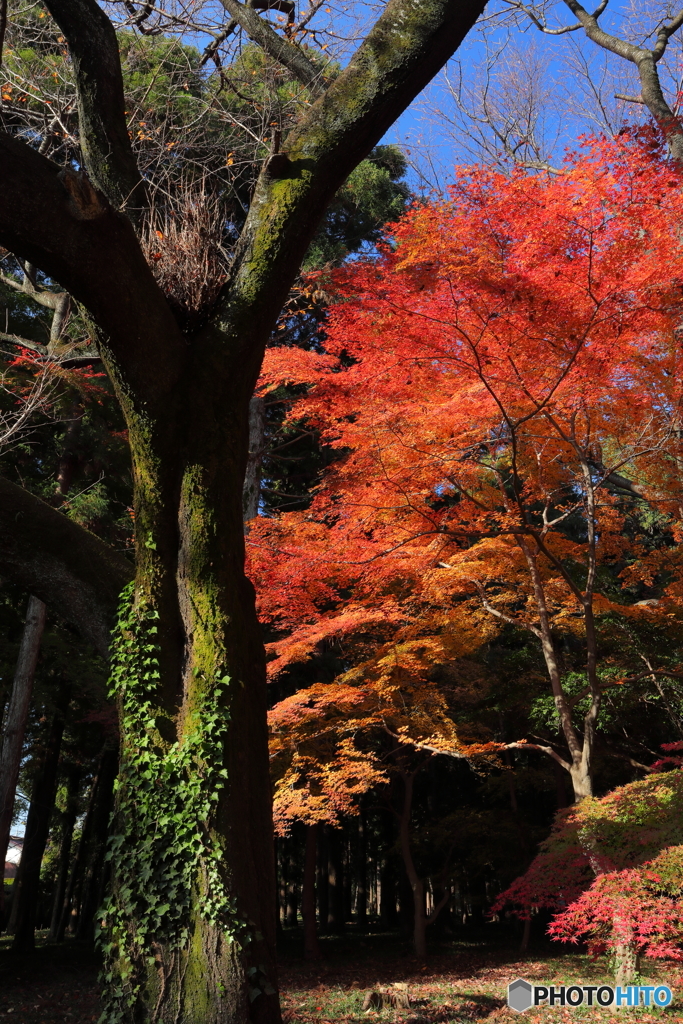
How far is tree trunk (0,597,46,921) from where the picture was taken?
10.0 m

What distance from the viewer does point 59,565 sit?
356 cm

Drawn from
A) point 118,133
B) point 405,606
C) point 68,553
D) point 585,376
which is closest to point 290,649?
point 405,606

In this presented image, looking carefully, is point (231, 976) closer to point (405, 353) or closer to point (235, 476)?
point (235, 476)

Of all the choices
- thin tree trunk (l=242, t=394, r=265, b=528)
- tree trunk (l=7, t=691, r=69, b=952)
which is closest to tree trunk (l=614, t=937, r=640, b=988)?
thin tree trunk (l=242, t=394, r=265, b=528)

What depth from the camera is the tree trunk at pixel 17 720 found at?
1002 centimetres

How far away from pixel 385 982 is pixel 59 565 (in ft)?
31.8

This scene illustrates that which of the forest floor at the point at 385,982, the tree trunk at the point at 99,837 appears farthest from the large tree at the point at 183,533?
the tree trunk at the point at 99,837

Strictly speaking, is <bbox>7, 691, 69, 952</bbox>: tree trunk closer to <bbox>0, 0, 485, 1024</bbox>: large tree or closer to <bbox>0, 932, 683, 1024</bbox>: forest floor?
<bbox>0, 932, 683, 1024</bbox>: forest floor

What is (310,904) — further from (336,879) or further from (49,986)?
(336,879)

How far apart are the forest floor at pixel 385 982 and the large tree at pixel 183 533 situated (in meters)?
2.08

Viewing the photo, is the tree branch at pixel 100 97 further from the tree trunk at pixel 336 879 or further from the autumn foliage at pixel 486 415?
the tree trunk at pixel 336 879

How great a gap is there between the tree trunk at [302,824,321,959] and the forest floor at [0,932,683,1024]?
25 cm

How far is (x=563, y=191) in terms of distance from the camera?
7.07 metres

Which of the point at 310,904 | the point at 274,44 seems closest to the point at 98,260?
the point at 274,44
